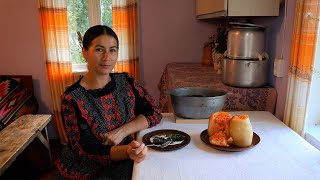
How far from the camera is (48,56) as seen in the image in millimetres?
2537

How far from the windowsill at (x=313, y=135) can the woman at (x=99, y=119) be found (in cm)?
64

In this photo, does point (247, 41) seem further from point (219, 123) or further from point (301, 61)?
point (219, 123)

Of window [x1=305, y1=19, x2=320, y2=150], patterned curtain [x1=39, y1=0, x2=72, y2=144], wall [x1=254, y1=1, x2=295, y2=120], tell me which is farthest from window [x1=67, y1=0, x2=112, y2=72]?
window [x1=305, y1=19, x2=320, y2=150]

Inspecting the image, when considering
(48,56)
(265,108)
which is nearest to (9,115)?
(48,56)

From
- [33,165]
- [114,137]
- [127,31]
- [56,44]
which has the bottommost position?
[33,165]

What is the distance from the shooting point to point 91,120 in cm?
119

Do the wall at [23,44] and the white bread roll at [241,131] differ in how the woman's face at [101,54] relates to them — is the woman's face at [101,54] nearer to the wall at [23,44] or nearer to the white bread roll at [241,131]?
the white bread roll at [241,131]

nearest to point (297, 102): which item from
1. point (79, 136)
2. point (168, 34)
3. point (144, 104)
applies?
point (144, 104)

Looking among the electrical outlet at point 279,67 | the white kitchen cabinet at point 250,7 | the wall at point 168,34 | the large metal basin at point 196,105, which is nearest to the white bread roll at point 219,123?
the large metal basin at point 196,105

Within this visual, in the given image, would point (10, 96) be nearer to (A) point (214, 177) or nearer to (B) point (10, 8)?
(B) point (10, 8)

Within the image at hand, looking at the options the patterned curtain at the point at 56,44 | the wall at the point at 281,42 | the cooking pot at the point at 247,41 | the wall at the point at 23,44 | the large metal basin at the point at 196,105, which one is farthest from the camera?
the wall at the point at 23,44

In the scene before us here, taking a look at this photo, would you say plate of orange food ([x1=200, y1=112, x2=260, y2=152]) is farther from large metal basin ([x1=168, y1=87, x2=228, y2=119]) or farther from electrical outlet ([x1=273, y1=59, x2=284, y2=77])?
electrical outlet ([x1=273, y1=59, x2=284, y2=77])

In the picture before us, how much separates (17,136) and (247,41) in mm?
1552

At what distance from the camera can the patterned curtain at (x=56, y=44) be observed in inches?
95.9
